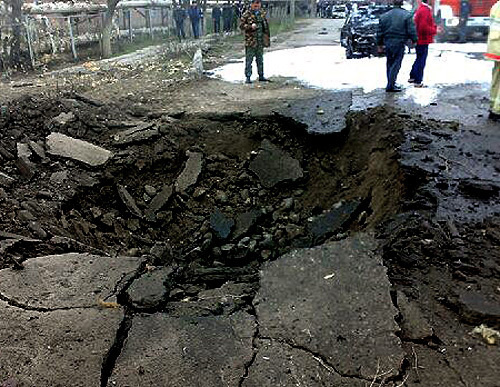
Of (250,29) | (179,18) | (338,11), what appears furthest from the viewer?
(338,11)

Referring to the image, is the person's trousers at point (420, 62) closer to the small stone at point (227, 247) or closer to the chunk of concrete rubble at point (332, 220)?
the chunk of concrete rubble at point (332, 220)

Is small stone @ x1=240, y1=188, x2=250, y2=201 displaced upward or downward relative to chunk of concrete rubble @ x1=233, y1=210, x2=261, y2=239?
upward

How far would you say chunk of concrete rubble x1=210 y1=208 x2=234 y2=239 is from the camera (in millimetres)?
6348

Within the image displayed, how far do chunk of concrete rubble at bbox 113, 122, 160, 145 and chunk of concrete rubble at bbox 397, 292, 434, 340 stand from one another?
505 centimetres

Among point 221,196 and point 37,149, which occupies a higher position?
point 37,149

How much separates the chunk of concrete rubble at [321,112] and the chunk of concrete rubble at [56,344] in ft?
15.2

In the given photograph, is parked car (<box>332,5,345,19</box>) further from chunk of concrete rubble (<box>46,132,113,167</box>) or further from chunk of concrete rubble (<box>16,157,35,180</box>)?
chunk of concrete rubble (<box>16,157,35,180</box>)

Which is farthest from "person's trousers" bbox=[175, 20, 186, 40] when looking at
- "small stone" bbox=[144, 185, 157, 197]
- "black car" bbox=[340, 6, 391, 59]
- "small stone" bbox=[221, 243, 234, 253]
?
"small stone" bbox=[221, 243, 234, 253]

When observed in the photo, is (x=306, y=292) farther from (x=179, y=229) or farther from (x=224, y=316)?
(x=179, y=229)

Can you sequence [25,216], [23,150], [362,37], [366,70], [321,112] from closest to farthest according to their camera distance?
[25,216], [23,150], [321,112], [366,70], [362,37]

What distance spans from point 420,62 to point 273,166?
13.8ft

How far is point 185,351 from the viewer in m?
3.04

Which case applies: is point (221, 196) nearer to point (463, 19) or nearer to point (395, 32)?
point (395, 32)

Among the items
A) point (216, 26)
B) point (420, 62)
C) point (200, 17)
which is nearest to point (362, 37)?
point (420, 62)
